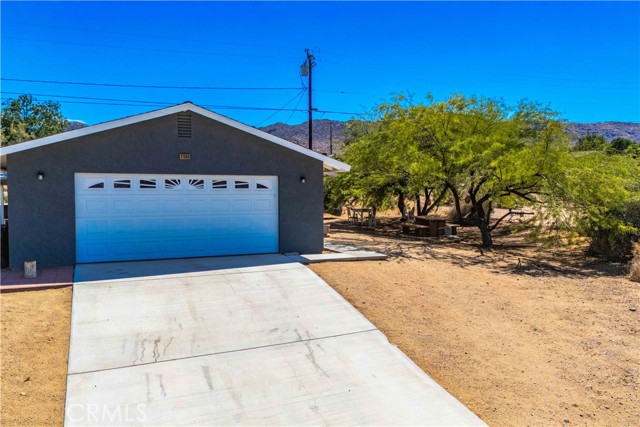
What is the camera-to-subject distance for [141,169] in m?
9.78

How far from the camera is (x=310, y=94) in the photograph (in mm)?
24250

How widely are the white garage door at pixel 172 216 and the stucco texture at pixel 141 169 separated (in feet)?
0.71

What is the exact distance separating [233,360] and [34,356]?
2.45 metres

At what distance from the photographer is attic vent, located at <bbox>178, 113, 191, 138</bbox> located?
1009 centimetres

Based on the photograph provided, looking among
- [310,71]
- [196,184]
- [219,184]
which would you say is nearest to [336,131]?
[310,71]

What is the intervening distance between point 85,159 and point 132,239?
2.04m

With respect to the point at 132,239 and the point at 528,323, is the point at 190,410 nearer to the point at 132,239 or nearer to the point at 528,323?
the point at 528,323

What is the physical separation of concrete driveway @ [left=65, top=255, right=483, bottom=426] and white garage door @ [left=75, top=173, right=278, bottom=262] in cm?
150

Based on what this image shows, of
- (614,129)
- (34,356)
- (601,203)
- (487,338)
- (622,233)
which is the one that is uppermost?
(614,129)

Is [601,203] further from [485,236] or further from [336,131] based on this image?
[336,131]

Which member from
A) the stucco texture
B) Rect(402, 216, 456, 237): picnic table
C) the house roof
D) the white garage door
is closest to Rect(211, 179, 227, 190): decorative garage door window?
the white garage door

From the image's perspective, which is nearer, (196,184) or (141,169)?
(141,169)

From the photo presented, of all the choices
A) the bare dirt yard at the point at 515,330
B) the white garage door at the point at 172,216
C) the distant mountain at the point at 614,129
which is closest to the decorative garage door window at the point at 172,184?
the white garage door at the point at 172,216

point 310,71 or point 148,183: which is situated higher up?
point 310,71
